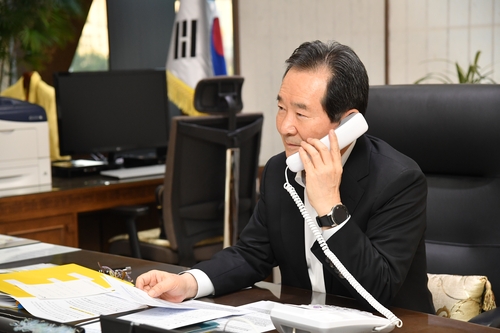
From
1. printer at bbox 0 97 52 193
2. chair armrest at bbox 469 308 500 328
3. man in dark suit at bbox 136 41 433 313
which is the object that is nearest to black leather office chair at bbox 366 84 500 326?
chair armrest at bbox 469 308 500 328

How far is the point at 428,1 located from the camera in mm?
5113

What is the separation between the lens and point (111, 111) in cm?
384

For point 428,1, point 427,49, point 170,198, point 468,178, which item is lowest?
point 170,198

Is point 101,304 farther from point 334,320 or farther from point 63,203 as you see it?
point 63,203

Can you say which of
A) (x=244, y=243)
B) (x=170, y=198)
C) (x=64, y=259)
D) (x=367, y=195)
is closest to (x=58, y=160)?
(x=170, y=198)

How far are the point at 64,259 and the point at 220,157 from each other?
1.67m

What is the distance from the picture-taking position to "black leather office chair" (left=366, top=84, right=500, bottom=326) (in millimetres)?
1964

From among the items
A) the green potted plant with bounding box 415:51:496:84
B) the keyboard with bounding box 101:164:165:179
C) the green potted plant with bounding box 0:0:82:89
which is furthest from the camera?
the green potted plant with bounding box 415:51:496:84

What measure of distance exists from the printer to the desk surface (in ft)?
5.23

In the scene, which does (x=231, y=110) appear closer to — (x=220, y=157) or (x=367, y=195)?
(x=220, y=157)

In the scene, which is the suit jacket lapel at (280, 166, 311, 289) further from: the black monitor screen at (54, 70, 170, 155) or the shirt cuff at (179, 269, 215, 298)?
the black monitor screen at (54, 70, 170, 155)

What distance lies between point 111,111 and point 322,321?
2.93 meters

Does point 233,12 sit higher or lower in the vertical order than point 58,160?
higher

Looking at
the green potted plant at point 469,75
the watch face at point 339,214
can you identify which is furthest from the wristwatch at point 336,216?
the green potted plant at point 469,75
